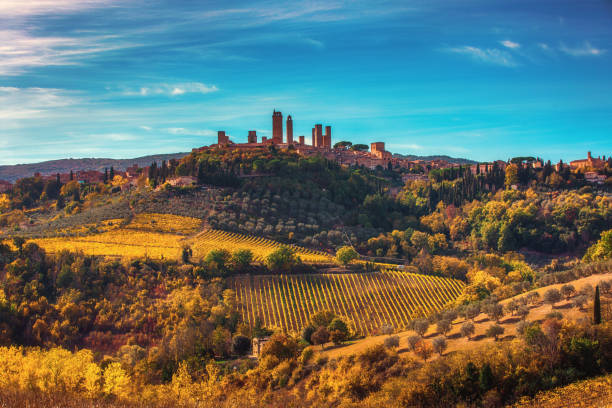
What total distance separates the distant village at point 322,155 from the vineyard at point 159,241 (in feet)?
43.5

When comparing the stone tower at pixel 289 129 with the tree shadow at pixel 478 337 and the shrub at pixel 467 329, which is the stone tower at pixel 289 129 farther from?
the tree shadow at pixel 478 337

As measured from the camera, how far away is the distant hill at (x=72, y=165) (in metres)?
138

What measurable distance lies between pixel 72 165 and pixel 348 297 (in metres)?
130

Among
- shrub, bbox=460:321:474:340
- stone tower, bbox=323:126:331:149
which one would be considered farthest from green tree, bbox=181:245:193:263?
stone tower, bbox=323:126:331:149

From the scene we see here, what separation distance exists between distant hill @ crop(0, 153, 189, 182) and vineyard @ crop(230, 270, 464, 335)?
101830 millimetres

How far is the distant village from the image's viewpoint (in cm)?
Answer: 7819

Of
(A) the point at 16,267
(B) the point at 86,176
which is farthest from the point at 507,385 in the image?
(B) the point at 86,176

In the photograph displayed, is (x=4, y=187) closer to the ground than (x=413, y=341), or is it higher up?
higher up

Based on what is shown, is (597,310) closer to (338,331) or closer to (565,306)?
(565,306)

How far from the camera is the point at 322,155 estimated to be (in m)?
91.2

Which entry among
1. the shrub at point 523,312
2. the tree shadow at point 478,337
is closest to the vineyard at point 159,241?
the tree shadow at point 478,337

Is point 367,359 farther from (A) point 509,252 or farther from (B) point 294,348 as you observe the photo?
(A) point 509,252

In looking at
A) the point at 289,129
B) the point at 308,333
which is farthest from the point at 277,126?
the point at 308,333

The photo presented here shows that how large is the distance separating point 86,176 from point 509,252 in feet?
250
